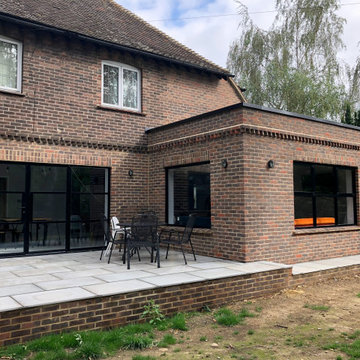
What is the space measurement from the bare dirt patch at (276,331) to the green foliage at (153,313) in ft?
0.97

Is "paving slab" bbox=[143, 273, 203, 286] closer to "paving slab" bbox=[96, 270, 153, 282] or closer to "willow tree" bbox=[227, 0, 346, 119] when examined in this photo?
"paving slab" bbox=[96, 270, 153, 282]

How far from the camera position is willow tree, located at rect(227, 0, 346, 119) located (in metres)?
20.0

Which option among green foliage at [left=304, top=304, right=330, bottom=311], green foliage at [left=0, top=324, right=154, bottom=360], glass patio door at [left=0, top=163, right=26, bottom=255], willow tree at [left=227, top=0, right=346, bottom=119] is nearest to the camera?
green foliage at [left=0, top=324, right=154, bottom=360]

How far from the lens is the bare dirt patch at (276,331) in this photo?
4.14 meters

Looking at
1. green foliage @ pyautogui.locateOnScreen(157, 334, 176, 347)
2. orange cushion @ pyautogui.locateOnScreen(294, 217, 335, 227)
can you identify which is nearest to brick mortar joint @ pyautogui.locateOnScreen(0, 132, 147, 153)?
orange cushion @ pyautogui.locateOnScreen(294, 217, 335, 227)

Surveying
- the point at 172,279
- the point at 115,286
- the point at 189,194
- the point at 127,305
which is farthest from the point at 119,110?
the point at 127,305

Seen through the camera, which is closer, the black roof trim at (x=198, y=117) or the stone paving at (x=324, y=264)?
the stone paving at (x=324, y=264)

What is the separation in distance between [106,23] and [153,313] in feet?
30.2

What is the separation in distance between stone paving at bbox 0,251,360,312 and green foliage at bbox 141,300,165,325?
0.25 m

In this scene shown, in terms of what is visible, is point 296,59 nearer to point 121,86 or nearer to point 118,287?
point 121,86

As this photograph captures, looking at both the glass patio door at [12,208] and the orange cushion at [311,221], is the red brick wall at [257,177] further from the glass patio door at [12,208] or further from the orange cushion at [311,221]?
the glass patio door at [12,208]

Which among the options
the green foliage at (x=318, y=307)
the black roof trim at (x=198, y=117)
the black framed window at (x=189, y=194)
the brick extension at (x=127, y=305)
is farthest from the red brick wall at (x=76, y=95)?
the green foliage at (x=318, y=307)

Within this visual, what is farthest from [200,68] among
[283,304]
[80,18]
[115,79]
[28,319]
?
[28,319]

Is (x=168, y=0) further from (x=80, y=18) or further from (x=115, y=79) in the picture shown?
(x=80, y=18)
